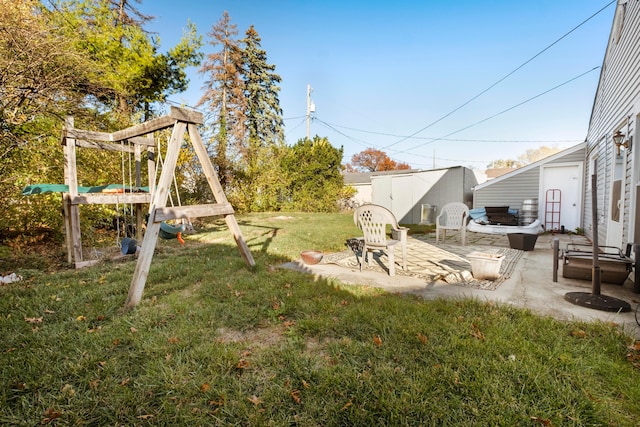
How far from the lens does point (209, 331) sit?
94.0 inches

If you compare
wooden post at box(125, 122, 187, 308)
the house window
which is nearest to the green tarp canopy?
wooden post at box(125, 122, 187, 308)

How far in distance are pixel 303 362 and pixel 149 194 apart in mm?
4701

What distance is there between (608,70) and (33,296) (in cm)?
1078

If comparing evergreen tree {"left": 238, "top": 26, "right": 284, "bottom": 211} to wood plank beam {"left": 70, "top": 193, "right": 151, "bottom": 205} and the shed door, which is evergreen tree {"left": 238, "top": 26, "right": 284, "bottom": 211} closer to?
the shed door

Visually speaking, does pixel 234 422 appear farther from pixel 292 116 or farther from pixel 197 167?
pixel 292 116

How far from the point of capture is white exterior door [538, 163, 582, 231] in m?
8.96

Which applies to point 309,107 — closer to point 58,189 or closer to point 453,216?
point 453,216

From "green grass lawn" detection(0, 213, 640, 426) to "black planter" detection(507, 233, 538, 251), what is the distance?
13.1 feet

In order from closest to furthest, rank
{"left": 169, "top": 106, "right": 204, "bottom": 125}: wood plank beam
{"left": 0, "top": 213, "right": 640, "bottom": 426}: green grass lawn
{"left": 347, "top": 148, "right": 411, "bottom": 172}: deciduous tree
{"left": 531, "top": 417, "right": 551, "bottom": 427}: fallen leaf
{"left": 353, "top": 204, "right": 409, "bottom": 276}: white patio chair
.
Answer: {"left": 531, "top": 417, "right": 551, "bottom": 427}: fallen leaf, {"left": 0, "top": 213, "right": 640, "bottom": 426}: green grass lawn, {"left": 169, "top": 106, "right": 204, "bottom": 125}: wood plank beam, {"left": 353, "top": 204, "right": 409, "bottom": 276}: white patio chair, {"left": 347, "top": 148, "right": 411, "bottom": 172}: deciduous tree

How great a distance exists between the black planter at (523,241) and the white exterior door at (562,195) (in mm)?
4762

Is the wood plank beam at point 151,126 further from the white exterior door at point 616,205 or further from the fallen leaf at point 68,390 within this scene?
the white exterior door at point 616,205

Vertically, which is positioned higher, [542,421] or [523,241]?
[523,241]

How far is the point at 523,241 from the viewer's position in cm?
589

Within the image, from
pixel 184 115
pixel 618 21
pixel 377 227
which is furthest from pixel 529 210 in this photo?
pixel 184 115
